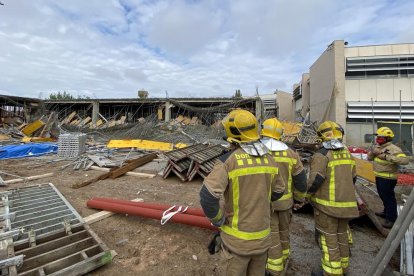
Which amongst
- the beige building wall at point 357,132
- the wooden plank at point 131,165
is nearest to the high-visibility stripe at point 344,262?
the wooden plank at point 131,165

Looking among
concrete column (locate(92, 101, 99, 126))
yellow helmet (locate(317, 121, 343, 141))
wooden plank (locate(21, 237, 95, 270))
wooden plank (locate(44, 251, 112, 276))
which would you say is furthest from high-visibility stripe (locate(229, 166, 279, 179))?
concrete column (locate(92, 101, 99, 126))

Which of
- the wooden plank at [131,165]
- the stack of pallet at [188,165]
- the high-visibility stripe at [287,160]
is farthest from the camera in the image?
the wooden plank at [131,165]

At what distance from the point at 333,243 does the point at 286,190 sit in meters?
0.80

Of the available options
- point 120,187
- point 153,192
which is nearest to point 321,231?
point 153,192

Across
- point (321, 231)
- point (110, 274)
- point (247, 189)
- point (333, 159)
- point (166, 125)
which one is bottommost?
point (110, 274)

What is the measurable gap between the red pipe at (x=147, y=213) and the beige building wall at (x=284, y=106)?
24.6 m

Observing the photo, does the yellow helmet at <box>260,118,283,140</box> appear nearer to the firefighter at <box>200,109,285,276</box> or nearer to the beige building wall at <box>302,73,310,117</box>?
the firefighter at <box>200,109,285,276</box>

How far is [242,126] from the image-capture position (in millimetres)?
2064

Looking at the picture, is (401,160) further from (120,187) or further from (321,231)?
(120,187)

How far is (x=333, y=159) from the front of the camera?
3.01 meters

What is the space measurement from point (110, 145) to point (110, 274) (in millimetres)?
11386

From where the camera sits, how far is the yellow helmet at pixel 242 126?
2.07 metres

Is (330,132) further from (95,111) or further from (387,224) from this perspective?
(95,111)

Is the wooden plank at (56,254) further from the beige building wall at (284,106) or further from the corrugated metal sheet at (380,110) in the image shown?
the beige building wall at (284,106)
